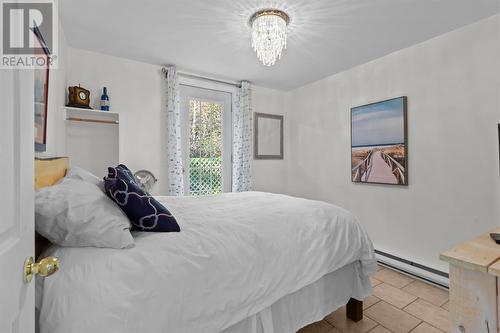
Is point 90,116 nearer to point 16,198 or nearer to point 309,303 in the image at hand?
point 16,198

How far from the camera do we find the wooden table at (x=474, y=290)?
84 cm

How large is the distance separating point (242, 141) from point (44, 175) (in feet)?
9.12

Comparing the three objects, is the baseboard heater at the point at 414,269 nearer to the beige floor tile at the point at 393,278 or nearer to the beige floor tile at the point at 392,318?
the beige floor tile at the point at 393,278

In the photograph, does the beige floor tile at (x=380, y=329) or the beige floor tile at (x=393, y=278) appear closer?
the beige floor tile at (x=380, y=329)

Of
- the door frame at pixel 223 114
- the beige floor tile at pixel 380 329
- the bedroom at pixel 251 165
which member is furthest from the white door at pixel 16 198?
the door frame at pixel 223 114

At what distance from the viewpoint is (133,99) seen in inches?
123

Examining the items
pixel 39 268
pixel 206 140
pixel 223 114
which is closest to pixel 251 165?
pixel 206 140

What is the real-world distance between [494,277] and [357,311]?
1220 millimetres

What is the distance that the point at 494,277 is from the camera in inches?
33.3

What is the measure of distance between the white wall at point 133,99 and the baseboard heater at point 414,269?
2916mm

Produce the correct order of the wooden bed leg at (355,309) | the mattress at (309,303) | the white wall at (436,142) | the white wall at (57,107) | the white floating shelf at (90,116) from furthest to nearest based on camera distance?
the white floating shelf at (90,116)
the white wall at (436,142)
the white wall at (57,107)
the wooden bed leg at (355,309)
the mattress at (309,303)

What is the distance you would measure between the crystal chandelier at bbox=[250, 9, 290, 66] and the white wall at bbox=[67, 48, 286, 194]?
1.67 meters

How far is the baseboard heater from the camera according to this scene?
2.39 meters

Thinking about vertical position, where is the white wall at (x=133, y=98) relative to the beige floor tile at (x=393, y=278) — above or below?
above
